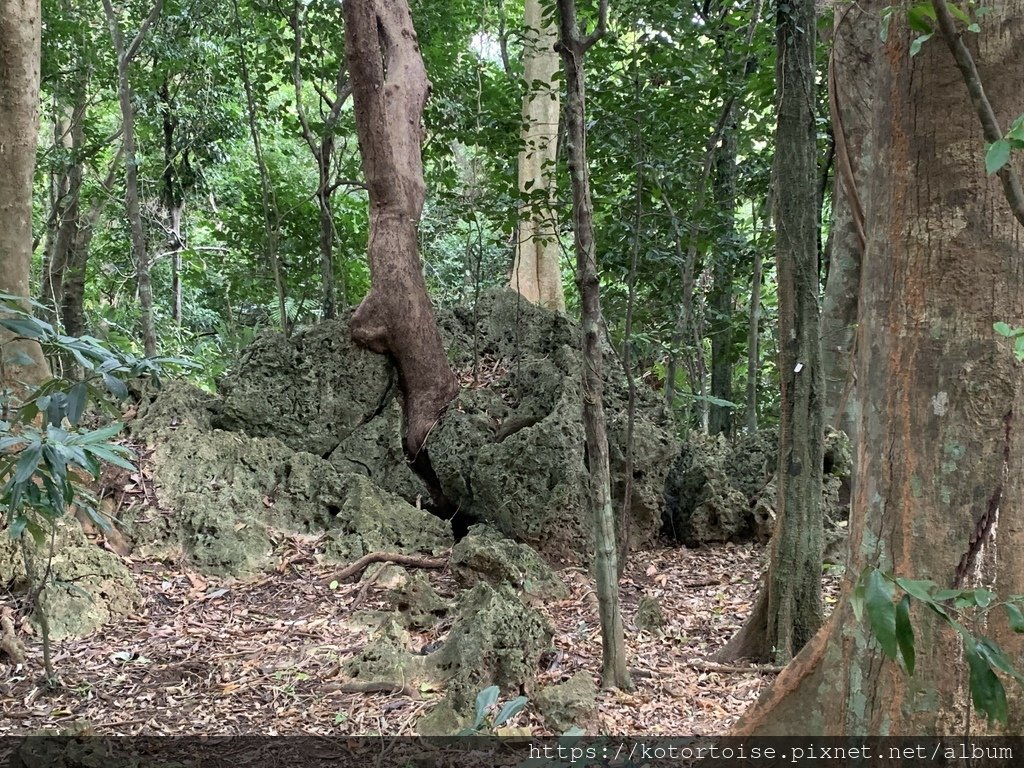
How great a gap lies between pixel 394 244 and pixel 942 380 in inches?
198

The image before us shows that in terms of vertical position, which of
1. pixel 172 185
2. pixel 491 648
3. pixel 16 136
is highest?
pixel 172 185

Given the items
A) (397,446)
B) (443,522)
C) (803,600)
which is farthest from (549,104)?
(803,600)

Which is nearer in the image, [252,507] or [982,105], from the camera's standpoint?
[982,105]

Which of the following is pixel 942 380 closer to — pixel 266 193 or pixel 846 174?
pixel 846 174

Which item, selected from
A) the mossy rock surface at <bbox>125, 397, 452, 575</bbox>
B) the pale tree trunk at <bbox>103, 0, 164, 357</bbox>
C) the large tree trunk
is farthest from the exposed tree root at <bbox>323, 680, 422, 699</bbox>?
the pale tree trunk at <bbox>103, 0, 164, 357</bbox>

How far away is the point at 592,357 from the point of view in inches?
149

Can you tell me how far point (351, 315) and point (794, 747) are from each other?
4928 mm

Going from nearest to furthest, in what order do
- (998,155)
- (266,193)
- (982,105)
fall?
(998,155), (982,105), (266,193)

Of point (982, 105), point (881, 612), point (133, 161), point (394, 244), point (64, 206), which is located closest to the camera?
point (881, 612)

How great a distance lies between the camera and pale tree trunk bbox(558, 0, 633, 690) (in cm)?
373

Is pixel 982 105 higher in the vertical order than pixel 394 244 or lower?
lower

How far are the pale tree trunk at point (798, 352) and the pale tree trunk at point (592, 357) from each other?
2.63ft

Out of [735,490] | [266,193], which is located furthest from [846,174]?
[266,193]

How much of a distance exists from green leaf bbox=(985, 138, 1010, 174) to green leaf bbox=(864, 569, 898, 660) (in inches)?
25.3
